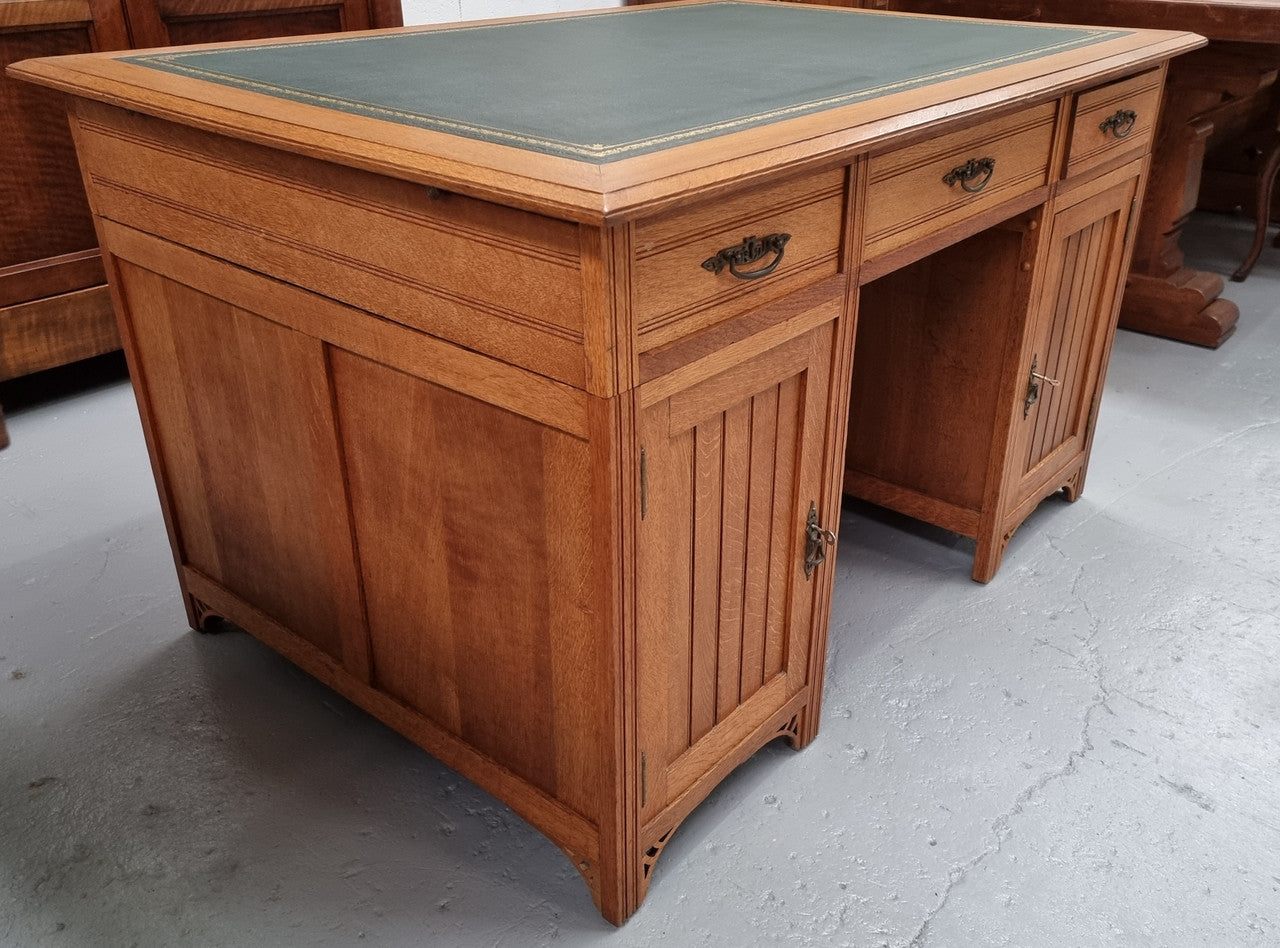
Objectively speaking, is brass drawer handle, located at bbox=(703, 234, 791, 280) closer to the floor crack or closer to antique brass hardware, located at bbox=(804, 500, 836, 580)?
antique brass hardware, located at bbox=(804, 500, 836, 580)

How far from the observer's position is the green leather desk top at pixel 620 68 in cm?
124

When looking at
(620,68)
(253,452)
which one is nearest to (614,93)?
(620,68)

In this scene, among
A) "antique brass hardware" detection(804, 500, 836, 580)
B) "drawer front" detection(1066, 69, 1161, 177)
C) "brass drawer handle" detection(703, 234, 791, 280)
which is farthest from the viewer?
"drawer front" detection(1066, 69, 1161, 177)

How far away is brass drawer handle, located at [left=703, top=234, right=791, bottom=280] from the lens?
3.85ft

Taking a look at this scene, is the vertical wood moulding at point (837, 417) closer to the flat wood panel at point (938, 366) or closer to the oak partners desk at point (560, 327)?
the oak partners desk at point (560, 327)

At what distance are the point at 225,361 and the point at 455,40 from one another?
0.75 meters

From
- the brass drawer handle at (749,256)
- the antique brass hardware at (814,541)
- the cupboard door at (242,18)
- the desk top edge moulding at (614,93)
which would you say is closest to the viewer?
the desk top edge moulding at (614,93)

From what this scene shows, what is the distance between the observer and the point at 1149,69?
1993 millimetres

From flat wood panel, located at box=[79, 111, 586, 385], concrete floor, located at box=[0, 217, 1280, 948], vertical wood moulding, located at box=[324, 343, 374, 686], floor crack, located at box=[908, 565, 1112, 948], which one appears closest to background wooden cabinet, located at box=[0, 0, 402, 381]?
concrete floor, located at box=[0, 217, 1280, 948]

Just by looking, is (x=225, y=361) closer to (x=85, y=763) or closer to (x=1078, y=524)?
(x=85, y=763)

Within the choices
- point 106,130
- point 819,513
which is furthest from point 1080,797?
point 106,130

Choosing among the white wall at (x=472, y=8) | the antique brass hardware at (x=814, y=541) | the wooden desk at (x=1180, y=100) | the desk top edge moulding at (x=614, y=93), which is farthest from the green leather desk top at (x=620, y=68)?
→ the white wall at (x=472, y=8)

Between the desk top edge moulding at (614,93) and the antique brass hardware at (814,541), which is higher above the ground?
the desk top edge moulding at (614,93)

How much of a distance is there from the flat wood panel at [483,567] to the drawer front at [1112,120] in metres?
1.20
